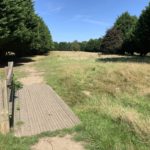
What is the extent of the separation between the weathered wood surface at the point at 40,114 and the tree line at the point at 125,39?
22.2 m

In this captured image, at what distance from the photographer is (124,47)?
159ft

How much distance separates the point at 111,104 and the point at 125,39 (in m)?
39.9

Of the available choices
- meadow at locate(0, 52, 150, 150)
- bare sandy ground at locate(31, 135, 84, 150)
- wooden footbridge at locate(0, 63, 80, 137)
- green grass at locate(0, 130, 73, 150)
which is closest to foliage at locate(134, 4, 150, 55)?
meadow at locate(0, 52, 150, 150)

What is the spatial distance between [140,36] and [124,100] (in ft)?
72.1

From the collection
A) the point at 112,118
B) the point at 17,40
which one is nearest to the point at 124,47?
the point at 17,40

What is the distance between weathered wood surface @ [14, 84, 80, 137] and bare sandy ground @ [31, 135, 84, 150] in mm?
571

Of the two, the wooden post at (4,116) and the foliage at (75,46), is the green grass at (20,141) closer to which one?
the wooden post at (4,116)

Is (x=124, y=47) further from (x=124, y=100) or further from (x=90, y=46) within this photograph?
(x=124, y=100)

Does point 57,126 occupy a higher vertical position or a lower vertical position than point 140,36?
lower

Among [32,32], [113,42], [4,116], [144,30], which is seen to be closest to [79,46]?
[113,42]

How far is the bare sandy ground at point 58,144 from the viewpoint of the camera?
5559 mm

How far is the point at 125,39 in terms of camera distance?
158 ft

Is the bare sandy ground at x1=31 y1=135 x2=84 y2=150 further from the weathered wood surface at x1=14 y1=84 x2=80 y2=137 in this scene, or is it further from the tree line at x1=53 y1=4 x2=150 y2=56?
the tree line at x1=53 y1=4 x2=150 y2=56

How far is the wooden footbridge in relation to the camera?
20.9 ft
